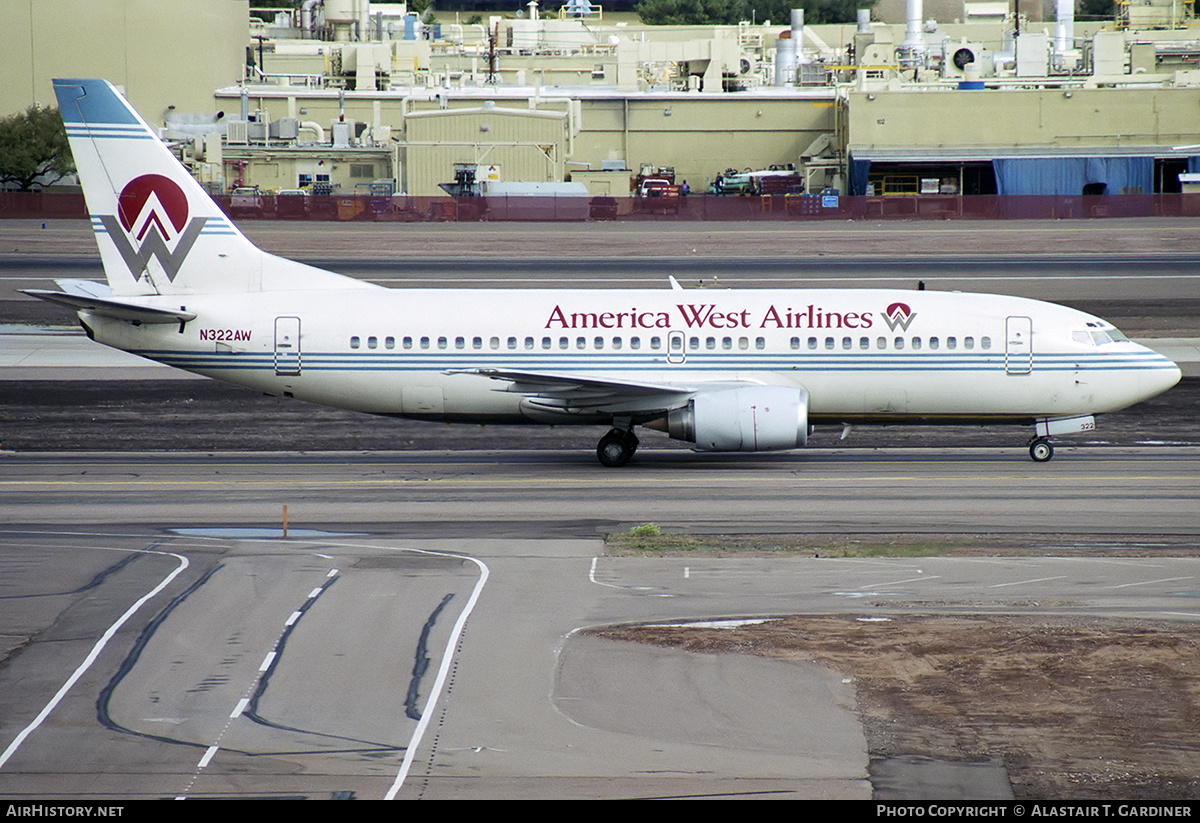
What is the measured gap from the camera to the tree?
2928 inches

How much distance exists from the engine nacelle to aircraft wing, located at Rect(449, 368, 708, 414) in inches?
29.7

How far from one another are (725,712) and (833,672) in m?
1.84

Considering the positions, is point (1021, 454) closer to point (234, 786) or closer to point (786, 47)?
point (234, 786)

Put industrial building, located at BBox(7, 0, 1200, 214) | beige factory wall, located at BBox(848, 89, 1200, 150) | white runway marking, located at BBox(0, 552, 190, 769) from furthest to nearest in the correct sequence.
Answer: beige factory wall, located at BBox(848, 89, 1200, 150), industrial building, located at BBox(7, 0, 1200, 214), white runway marking, located at BBox(0, 552, 190, 769)

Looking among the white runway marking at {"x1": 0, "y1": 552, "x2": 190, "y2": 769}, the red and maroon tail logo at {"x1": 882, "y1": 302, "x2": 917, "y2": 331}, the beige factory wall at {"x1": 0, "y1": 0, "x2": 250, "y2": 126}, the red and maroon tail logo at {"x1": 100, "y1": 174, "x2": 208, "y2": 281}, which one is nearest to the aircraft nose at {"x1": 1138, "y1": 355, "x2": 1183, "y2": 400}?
the red and maroon tail logo at {"x1": 882, "y1": 302, "x2": 917, "y2": 331}

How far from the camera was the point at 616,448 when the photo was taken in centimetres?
3072

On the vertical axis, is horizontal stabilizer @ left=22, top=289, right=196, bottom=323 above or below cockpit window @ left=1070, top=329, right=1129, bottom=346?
above

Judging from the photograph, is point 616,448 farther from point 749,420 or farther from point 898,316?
point 898,316

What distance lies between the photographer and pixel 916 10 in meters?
102

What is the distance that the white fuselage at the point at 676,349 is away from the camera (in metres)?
30.1

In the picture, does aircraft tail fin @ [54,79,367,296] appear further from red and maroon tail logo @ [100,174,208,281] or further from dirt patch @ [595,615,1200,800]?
dirt patch @ [595,615,1200,800]

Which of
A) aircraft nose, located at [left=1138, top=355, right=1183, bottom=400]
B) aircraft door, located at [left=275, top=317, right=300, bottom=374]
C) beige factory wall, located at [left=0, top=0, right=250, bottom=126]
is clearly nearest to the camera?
aircraft nose, located at [left=1138, top=355, right=1183, bottom=400]

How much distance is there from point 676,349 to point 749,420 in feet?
8.42

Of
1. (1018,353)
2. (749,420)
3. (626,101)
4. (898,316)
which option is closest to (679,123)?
(626,101)
